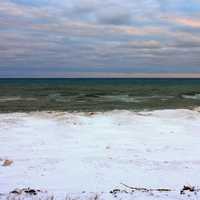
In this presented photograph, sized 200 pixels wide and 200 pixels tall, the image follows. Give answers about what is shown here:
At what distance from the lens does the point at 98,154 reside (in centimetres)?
1013

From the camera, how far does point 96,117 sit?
18.5 m

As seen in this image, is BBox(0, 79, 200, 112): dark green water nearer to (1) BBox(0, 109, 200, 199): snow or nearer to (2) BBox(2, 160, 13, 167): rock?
(1) BBox(0, 109, 200, 199): snow

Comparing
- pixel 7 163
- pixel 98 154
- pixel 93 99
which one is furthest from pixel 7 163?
pixel 93 99

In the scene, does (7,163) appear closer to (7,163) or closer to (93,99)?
(7,163)

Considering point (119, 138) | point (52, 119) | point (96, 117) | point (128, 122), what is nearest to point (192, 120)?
point (128, 122)

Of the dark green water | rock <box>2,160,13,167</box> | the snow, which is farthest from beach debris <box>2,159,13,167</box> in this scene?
the dark green water

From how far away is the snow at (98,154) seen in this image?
729 centimetres

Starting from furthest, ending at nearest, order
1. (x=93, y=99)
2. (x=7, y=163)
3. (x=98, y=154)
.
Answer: (x=93, y=99)
(x=98, y=154)
(x=7, y=163)

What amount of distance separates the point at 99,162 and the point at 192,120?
395 inches

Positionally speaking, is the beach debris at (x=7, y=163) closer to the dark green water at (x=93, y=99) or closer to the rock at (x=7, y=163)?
the rock at (x=7, y=163)

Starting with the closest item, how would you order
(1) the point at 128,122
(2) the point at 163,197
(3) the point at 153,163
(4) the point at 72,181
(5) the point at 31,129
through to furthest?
1. (2) the point at 163,197
2. (4) the point at 72,181
3. (3) the point at 153,163
4. (5) the point at 31,129
5. (1) the point at 128,122

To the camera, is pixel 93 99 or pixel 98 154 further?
pixel 93 99

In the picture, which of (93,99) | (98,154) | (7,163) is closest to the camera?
(7,163)

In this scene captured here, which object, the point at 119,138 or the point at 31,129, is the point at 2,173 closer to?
the point at 119,138
